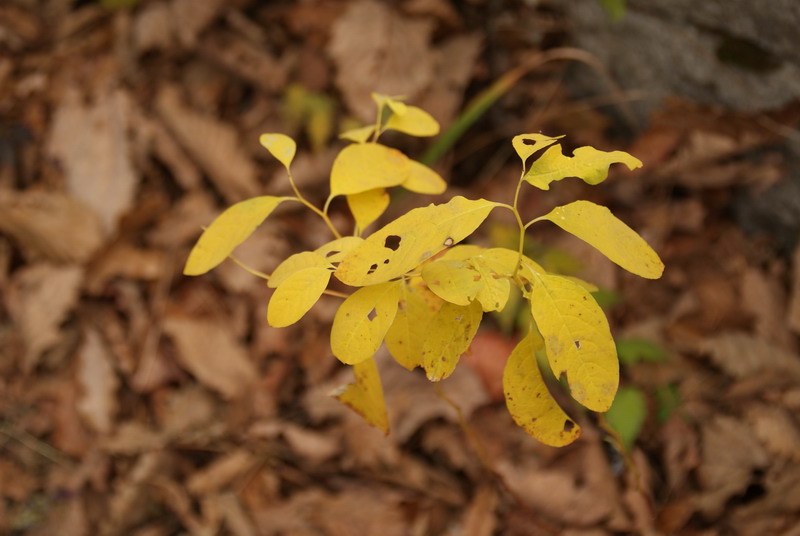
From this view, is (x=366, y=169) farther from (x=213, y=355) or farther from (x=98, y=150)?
(x=98, y=150)

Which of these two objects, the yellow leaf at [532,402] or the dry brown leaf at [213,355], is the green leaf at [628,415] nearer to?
the yellow leaf at [532,402]

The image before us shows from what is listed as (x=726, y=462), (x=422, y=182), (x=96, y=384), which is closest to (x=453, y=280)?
(x=422, y=182)

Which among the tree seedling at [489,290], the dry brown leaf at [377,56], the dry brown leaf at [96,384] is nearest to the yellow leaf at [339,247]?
the tree seedling at [489,290]

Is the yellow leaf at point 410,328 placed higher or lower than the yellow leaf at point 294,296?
lower

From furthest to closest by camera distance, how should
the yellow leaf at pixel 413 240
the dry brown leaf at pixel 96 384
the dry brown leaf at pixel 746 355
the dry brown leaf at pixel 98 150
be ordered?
1. the dry brown leaf at pixel 98 150
2. the dry brown leaf at pixel 96 384
3. the dry brown leaf at pixel 746 355
4. the yellow leaf at pixel 413 240

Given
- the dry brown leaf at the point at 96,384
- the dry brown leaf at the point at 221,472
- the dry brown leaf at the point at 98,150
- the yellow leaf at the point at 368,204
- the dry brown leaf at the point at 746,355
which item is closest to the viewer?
the yellow leaf at the point at 368,204

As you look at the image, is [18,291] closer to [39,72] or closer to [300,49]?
[39,72]

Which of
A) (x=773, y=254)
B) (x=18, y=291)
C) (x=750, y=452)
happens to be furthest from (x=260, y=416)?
(x=773, y=254)
